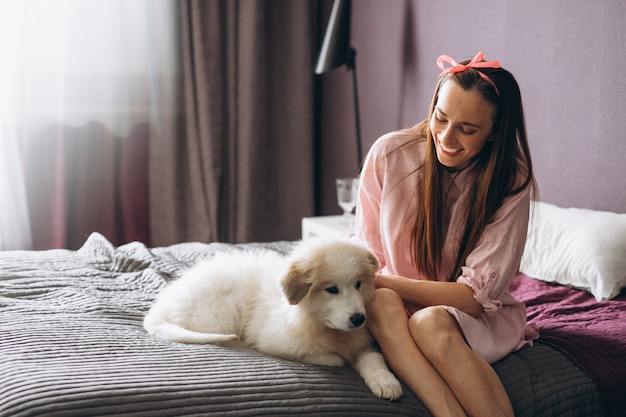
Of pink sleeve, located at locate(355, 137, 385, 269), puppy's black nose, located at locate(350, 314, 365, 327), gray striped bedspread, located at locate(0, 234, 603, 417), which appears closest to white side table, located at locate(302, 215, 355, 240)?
pink sleeve, located at locate(355, 137, 385, 269)

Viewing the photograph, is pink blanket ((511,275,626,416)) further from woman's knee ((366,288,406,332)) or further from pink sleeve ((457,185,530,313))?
woman's knee ((366,288,406,332))

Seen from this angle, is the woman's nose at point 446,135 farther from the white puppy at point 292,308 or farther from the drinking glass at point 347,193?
the drinking glass at point 347,193

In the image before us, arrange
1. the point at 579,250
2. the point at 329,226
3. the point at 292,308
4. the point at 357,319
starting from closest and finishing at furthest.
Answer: the point at 357,319 → the point at 292,308 → the point at 579,250 → the point at 329,226

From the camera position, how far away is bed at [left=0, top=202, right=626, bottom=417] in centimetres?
120

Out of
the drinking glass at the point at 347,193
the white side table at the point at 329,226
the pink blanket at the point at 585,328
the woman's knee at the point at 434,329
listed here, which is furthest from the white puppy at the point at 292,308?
the drinking glass at the point at 347,193

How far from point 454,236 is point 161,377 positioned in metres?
0.84

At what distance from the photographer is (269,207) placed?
4191 mm

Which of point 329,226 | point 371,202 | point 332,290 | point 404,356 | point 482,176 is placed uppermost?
point 482,176

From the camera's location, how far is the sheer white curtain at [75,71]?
11.5 ft

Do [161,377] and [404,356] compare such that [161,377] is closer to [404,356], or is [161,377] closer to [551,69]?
[404,356]

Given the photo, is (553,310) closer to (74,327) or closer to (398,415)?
(398,415)

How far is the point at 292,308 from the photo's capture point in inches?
58.1

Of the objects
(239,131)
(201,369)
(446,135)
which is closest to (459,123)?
(446,135)

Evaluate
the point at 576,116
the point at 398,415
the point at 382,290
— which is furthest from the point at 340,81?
the point at 398,415
